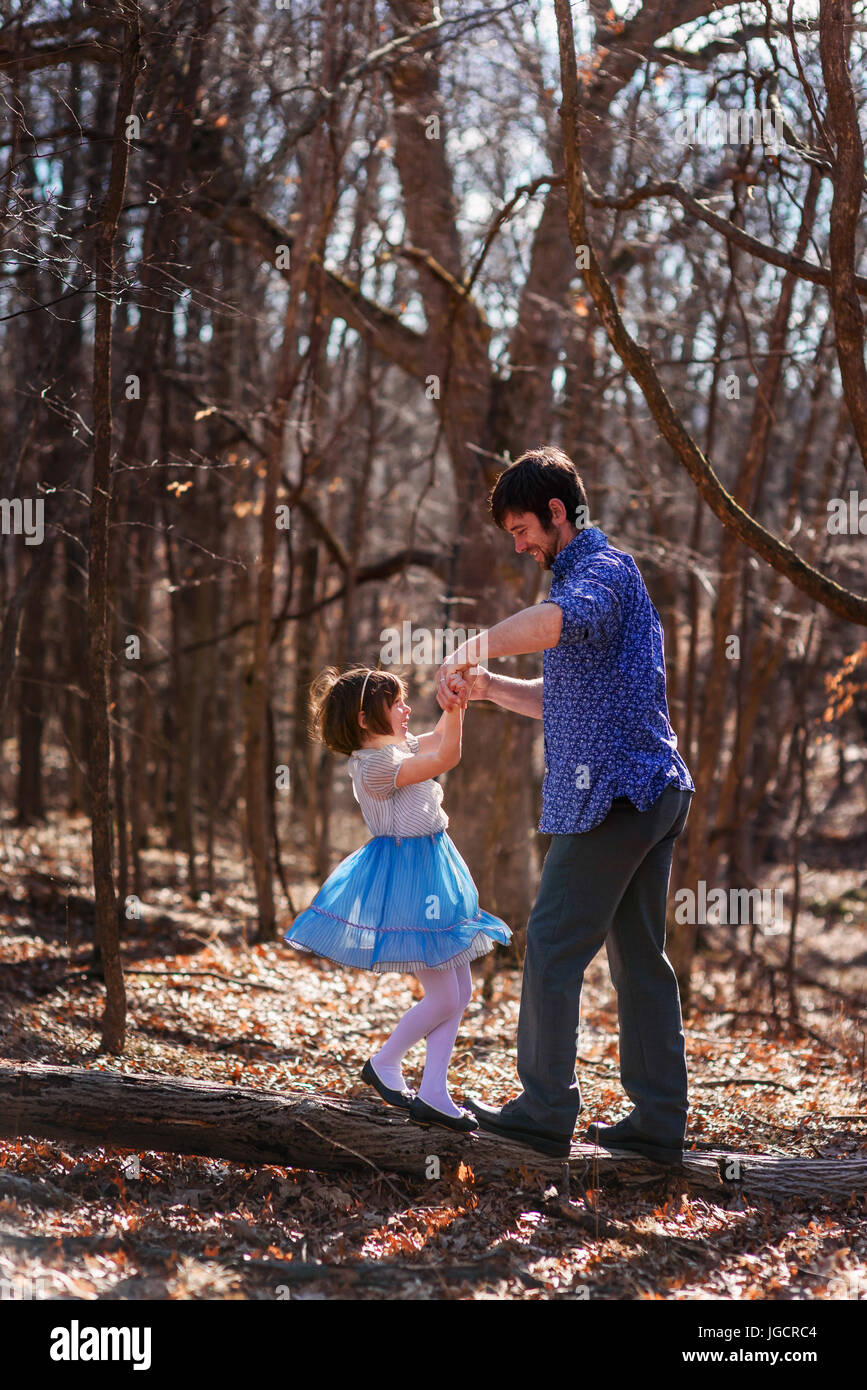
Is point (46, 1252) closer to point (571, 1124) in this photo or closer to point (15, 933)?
point (571, 1124)

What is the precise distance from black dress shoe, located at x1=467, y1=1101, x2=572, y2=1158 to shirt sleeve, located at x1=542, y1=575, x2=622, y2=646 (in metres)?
1.67

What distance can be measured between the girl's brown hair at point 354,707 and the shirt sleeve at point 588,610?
0.78 metres

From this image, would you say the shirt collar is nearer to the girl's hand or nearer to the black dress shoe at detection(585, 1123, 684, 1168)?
the girl's hand

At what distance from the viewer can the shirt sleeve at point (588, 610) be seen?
335 centimetres

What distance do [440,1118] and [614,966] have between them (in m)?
0.80

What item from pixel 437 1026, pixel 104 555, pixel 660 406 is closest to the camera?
pixel 437 1026

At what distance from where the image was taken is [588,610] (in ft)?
11.0

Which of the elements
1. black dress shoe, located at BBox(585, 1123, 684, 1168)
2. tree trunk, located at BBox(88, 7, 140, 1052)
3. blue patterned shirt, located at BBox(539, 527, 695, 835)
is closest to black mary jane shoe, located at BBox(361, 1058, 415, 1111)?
black dress shoe, located at BBox(585, 1123, 684, 1168)

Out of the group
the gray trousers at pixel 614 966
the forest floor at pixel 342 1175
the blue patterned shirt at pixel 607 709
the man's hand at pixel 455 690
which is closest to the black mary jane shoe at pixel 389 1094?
the forest floor at pixel 342 1175

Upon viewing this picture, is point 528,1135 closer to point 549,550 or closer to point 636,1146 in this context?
point 636,1146

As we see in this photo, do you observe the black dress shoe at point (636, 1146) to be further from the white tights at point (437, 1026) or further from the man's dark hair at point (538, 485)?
the man's dark hair at point (538, 485)

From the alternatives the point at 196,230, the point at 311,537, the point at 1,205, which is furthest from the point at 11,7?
the point at 311,537

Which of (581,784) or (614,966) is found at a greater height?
(581,784)

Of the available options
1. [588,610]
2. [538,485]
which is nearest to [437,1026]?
[588,610]
